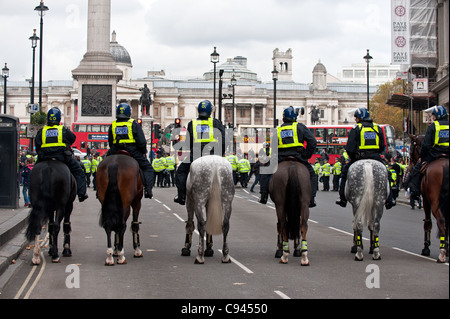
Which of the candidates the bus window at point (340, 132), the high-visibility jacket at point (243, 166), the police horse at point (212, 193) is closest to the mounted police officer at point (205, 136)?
the police horse at point (212, 193)

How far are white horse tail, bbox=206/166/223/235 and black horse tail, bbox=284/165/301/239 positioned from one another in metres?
0.98

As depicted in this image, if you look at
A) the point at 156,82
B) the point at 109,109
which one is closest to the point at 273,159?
the point at 109,109

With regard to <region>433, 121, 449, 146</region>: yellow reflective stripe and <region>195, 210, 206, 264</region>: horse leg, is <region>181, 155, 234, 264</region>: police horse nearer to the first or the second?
<region>195, 210, 206, 264</region>: horse leg

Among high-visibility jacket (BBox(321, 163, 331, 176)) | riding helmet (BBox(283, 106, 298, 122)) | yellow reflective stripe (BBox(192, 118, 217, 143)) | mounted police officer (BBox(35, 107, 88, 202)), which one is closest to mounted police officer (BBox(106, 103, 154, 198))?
mounted police officer (BBox(35, 107, 88, 202))

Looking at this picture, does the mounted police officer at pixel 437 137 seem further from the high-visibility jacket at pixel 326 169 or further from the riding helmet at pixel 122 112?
the high-visibility jacket at pixel 326 169

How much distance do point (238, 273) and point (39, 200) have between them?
3.16 meters

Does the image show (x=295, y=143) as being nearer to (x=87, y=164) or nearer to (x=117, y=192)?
(x=117, y=192)

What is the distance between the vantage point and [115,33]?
16050 cm

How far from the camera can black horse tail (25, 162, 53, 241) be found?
10336mm

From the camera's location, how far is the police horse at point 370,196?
10562mm

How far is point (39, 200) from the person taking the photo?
1043cm

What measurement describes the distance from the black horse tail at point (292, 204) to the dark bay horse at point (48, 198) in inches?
128
